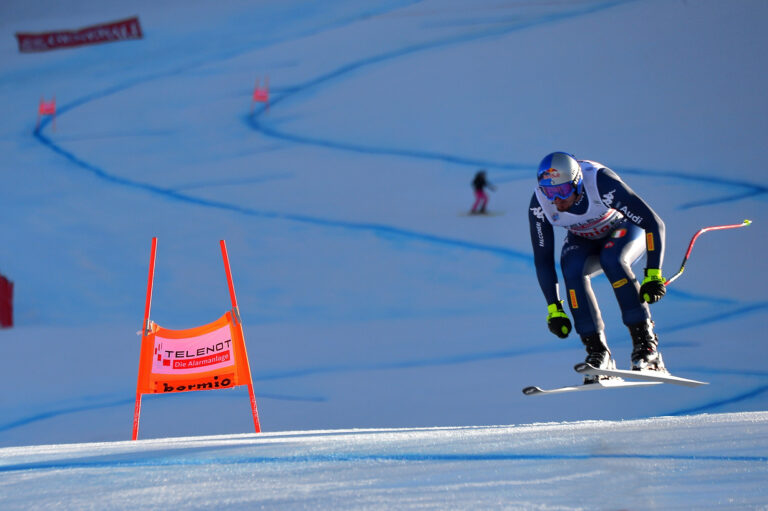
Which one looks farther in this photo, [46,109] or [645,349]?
[46,109]

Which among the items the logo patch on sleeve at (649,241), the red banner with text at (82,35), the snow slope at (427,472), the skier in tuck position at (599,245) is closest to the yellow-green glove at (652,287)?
the skier in tuck position at (599,245)

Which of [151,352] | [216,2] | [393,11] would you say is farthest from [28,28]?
[151,352]

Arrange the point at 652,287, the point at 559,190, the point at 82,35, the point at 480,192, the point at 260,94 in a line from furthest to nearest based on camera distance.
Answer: the point at 82,35
the point at 260,94
the point at 480,192
the point at 559,190
the point at 652,287

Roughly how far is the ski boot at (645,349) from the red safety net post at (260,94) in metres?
9.96

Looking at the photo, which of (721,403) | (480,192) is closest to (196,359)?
(721,403)

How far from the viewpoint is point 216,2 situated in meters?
16.5

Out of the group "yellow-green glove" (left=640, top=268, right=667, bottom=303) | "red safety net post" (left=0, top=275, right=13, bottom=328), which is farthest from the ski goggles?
"red safety net post" (left=0, top=275, right=13, bottom=328)

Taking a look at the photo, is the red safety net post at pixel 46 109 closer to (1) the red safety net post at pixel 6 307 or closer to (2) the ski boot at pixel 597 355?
(1) the red safety net post at pixel 6 307

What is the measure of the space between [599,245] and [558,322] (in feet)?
1.40

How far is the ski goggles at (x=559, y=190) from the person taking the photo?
4.10 metres

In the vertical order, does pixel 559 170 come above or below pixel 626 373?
above

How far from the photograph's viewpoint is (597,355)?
161 inches

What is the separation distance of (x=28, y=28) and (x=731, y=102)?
12.4m

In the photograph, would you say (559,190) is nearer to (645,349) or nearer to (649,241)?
(649,241)
